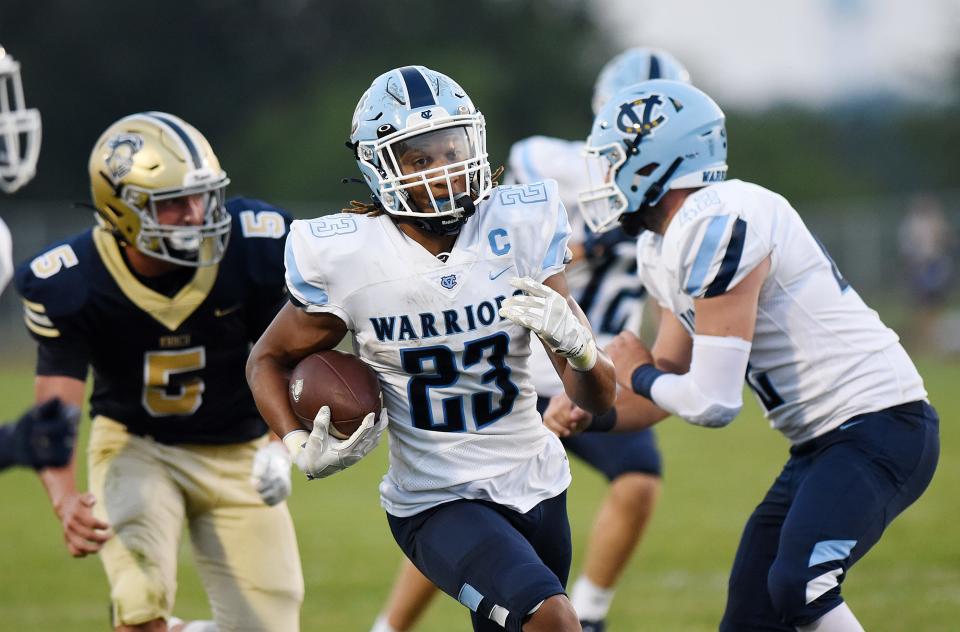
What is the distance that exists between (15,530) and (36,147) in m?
4.16

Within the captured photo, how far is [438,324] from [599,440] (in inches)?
88.5

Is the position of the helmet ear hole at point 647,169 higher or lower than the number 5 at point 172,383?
higher

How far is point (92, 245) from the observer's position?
4.64m

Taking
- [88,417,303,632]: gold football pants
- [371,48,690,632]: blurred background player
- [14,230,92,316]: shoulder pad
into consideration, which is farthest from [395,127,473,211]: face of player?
[371,48,690,632]: blurred background player

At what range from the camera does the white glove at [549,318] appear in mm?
3406

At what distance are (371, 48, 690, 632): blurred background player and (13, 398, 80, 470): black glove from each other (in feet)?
6.43

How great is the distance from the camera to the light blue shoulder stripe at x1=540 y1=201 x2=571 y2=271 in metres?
3.70

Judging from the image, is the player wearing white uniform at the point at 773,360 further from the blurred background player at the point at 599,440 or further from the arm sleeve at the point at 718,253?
the blurred background player at the point at 599,440

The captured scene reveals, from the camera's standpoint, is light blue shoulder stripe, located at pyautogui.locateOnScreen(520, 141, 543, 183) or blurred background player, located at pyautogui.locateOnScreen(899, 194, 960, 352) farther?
blurred background player, located at pyautogui.locateOnScreen(899, 194, 960, 352)

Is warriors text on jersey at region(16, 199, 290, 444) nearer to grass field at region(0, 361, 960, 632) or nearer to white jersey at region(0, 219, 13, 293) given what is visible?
white jersey at region(0, 219, 13, 293)

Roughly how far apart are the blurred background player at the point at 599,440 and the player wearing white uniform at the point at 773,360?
976mm

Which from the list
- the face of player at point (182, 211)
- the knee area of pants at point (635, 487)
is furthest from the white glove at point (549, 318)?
the knee area of pants at point (635, 487)

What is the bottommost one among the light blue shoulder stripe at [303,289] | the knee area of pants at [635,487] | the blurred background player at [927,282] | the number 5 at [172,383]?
the blurred background player at [927,282]

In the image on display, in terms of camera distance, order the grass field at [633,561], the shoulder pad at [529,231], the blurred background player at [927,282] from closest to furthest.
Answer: the shoulder pad at [529,231], the grass field at [633,561], the blurred background player at [927,282]
